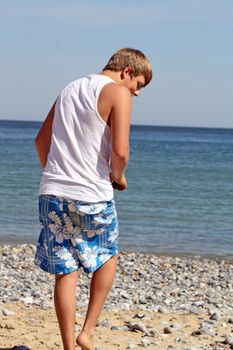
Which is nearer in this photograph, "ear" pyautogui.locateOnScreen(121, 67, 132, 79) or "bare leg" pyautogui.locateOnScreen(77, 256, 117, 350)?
"ear" pyautogui.locateOnScreen(121, 67, 132, 79)

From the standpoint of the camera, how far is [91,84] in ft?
14.7

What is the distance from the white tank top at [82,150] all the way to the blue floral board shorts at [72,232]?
0.06 m

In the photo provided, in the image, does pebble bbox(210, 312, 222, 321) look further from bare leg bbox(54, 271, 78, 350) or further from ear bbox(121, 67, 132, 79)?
ear bbox(121, 67, 132, 79)

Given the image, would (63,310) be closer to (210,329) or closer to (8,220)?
(210,329)

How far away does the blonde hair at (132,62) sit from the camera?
4484mm

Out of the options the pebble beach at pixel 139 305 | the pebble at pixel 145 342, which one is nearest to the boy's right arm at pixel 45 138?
the pebble beach at pixel 139 305

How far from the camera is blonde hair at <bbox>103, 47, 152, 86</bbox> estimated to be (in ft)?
14.7

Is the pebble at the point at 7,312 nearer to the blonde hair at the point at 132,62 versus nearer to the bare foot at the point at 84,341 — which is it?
the bare foot at the point at 84,341

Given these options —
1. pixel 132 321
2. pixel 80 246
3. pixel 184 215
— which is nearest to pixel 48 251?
pixel 80 246

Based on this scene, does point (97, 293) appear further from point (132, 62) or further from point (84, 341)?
point (132, 62)

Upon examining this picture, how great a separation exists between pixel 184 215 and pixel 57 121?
47.4 ft

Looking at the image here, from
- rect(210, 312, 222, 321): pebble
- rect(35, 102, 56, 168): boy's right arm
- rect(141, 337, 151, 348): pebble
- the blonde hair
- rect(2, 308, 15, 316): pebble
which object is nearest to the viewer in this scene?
the blonde hair

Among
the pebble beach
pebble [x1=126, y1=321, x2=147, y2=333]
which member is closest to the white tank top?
the pebble beach

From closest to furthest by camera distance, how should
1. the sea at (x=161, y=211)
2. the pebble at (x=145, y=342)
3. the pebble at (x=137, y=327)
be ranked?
the pebble at (x=145, y=342) → the pebble at (x=137, y=327) → the sea at (x=161, y=211)
